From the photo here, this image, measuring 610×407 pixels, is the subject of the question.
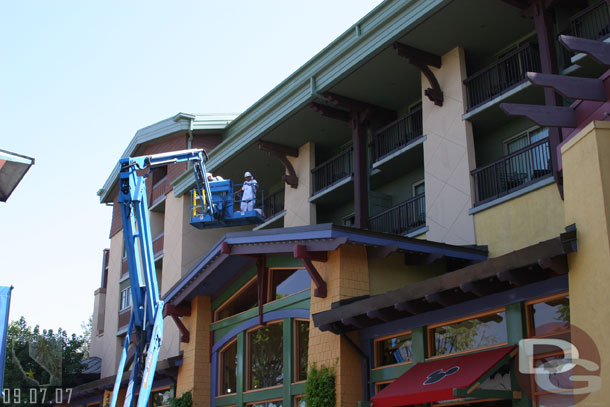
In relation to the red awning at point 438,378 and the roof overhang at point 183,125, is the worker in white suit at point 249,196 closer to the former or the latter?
the roof overhang at point 183,125

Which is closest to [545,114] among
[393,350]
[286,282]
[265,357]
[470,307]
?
[470,307]

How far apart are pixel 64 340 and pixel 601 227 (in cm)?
3304

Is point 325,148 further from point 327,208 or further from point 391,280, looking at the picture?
point 391,280

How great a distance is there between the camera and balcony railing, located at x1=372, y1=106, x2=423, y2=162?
23719 millimetres

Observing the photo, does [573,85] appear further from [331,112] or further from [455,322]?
[331,112]

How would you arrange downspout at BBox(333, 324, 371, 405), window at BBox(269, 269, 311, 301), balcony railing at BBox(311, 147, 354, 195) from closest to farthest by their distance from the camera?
1. downspout at BBox(333, 324, 371, 405)
2. window at BBox(269, 269, 311, 301)
3. balcony railing at BBox(311, 147, 354, 195)

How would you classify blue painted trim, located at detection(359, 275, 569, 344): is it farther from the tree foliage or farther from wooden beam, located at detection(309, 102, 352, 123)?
the tree foliage

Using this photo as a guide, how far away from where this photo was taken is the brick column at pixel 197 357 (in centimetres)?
2234

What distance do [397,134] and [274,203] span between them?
829 cm

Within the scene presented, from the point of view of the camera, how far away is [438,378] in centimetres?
1348

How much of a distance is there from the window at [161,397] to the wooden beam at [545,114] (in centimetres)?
1712

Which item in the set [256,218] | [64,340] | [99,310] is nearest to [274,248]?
[256,218]

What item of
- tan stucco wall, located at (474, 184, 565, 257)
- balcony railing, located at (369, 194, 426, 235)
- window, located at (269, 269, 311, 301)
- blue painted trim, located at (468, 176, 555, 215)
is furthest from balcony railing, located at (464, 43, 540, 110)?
window, located at (269, 269, 311, 301)

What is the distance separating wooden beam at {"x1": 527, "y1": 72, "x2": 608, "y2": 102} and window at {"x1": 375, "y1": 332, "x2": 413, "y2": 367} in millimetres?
6767
